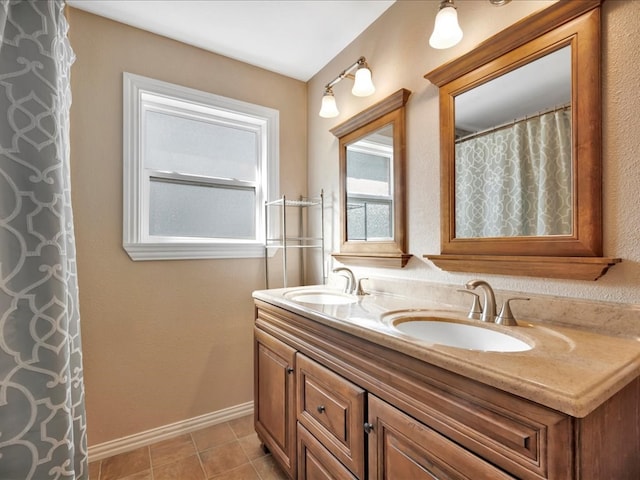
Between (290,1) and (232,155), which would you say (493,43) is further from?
(232,155)

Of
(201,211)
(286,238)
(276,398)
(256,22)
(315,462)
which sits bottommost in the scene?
(315,462)

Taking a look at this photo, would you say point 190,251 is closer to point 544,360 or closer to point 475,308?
point 475,308

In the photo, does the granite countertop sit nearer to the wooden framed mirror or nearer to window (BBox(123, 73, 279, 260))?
the wooden framed mirror

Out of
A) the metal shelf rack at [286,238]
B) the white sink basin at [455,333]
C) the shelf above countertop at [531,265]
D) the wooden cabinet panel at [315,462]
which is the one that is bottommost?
the wooden cabinet panel at [315,462]

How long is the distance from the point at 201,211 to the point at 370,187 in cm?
111

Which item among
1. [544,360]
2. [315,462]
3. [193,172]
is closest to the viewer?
[544,360]

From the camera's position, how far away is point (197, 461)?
1.67 metres

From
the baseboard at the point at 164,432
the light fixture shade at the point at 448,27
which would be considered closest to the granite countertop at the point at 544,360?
the light fixture shade at the point at 448,27

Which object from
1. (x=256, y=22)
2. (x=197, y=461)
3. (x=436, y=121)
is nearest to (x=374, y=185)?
(x=436, y=121)

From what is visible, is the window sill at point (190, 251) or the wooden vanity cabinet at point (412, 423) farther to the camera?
the window sill at point (190, 251)

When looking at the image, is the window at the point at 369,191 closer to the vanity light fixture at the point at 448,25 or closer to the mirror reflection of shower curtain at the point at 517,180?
the mirror reflection of shower curtain at the point at 517,180

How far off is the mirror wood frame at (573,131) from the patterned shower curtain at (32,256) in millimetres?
1328

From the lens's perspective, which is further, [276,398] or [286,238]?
[286,238]

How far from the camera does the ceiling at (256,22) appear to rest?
163 centimetres
